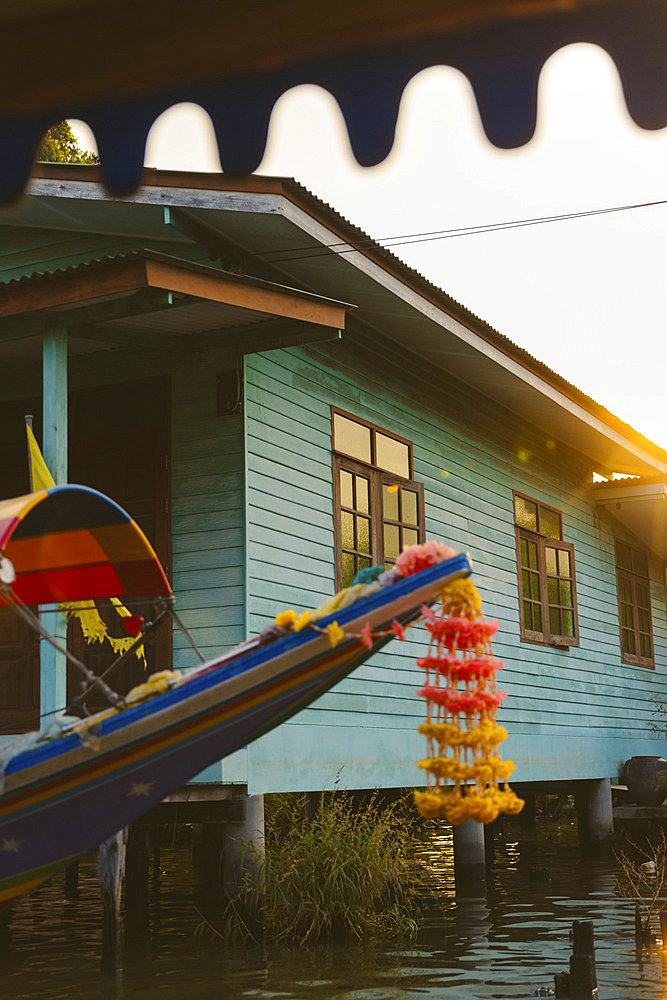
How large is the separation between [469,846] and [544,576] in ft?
11.3

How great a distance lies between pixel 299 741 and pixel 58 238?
4163 millimetres

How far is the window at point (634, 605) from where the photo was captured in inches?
670

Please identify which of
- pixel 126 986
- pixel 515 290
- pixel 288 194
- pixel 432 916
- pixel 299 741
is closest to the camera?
pixel 126 986

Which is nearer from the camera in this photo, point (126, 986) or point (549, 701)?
point (126, 986)

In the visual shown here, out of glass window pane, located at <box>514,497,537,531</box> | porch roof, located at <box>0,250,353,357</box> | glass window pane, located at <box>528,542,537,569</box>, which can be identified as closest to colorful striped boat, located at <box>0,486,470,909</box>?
porch roof, located at <box>0,250,353,357</box>

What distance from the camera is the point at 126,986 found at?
723 cm

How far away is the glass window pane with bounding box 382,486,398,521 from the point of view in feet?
34.8

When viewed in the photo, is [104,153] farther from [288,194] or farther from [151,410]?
[151,410]

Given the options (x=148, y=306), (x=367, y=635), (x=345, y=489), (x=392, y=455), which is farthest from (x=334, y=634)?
(x=392, y=455)

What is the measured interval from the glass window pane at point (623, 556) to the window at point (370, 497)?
685 cm

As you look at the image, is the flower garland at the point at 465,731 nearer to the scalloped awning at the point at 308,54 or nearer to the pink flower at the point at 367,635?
the pink flower at the point at 367,635

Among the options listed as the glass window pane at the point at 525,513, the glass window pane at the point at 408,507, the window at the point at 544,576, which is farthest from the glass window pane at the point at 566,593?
the glass window pane at the point at 408,507

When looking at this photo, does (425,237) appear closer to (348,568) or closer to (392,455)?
(392,455)

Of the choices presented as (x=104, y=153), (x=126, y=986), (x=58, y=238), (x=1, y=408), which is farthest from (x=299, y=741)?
(x=104, y=153)
